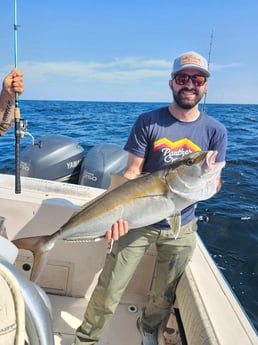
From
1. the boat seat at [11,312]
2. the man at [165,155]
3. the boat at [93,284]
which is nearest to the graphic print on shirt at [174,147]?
the man at [165,155]

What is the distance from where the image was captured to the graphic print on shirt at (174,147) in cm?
247

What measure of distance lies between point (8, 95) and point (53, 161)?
2221 millimetres

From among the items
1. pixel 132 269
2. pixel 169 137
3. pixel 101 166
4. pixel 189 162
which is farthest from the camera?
pixel 101 166

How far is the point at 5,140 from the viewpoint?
45.9 feet

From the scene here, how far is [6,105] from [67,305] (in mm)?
1982

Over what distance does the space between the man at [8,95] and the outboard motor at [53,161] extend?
193 centimetres

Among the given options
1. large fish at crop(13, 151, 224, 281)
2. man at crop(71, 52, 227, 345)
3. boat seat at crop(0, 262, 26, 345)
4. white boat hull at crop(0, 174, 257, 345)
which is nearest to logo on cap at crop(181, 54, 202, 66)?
man at crop(71, 52, 227, 345)

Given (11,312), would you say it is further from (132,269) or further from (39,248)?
(132,269)

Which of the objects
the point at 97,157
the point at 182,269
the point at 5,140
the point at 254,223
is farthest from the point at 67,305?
the point at 5,140

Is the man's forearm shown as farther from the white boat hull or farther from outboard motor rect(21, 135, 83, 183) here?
outboard motor rect(21, 135, 83, 183)

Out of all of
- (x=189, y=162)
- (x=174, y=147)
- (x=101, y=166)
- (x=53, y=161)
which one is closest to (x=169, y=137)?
(x=174, y=147)

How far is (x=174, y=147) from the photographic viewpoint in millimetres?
2477

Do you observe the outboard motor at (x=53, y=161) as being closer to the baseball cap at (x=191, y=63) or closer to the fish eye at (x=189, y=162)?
the baseball cap at (x=191, y=63)

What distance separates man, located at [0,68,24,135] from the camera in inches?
102
